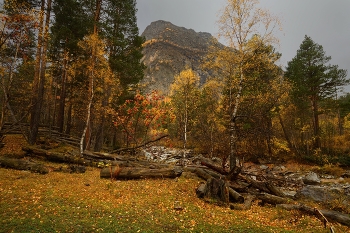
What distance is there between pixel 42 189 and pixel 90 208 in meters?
2.81

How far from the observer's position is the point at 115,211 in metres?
6.94

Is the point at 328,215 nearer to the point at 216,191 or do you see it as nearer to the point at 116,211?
the point at 216,191

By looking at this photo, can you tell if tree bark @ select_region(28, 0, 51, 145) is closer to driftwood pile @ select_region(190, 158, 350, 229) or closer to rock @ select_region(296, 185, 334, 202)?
driftwood pile @ select_region(190, 158, 350, 229)

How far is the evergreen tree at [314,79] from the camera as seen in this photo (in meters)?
28.0

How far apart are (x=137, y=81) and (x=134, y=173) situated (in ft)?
53.1

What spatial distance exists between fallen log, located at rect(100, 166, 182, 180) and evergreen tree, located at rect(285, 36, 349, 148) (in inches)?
921

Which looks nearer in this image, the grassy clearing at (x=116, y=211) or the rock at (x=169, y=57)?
the grassy clearing at (x=116, y=211)

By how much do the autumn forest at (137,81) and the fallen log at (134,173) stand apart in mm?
3519

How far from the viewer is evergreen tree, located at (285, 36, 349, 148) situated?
91.7ft

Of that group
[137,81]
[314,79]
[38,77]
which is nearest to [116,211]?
[38,77]

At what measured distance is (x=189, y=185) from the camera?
11016 mm

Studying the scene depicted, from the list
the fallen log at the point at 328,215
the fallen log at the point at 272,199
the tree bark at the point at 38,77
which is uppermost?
the tree bark at the point at 38,77

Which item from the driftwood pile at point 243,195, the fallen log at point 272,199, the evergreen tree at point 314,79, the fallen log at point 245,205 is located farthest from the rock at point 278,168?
the fallen log at point 245,205

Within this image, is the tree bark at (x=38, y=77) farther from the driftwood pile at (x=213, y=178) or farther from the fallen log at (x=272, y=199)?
the fallen log at (x=272, y=199)
